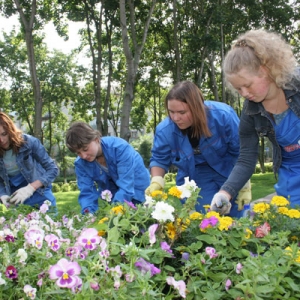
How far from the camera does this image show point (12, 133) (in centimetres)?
361

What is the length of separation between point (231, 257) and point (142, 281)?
0.49m

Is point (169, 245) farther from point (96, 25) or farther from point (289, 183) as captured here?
point (96, 25)

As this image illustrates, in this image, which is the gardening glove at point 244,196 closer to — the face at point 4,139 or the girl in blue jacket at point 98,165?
the girl in blue jacket at point 98,165

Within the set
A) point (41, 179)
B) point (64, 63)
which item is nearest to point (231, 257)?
point (41, 179)

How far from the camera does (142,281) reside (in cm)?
117

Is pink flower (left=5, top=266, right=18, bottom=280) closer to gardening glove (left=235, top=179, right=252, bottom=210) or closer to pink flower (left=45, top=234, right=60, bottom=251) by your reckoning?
pink flower (left=45, top=234, right=60, bottom=251)

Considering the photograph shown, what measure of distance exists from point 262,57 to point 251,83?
14 centimetres

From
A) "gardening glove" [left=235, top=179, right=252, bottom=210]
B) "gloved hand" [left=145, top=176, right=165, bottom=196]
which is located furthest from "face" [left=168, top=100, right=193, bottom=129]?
"gardening glove" [left=235, top=179, right=252, bottom=210]

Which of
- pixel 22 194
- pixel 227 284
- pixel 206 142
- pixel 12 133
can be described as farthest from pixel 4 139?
pixel 227 284

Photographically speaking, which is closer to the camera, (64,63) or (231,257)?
(231,257)

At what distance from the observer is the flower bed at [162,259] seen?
1195 mm

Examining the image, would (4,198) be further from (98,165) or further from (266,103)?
(266,103)

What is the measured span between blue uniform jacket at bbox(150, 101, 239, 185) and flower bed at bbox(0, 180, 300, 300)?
3.99 feet

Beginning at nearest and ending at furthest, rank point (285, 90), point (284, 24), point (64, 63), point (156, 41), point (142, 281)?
1. point (142, 281)
2. point (285, 90)
3. point (284, 24)
4. point (156, 41)
5. point (64, 63)
